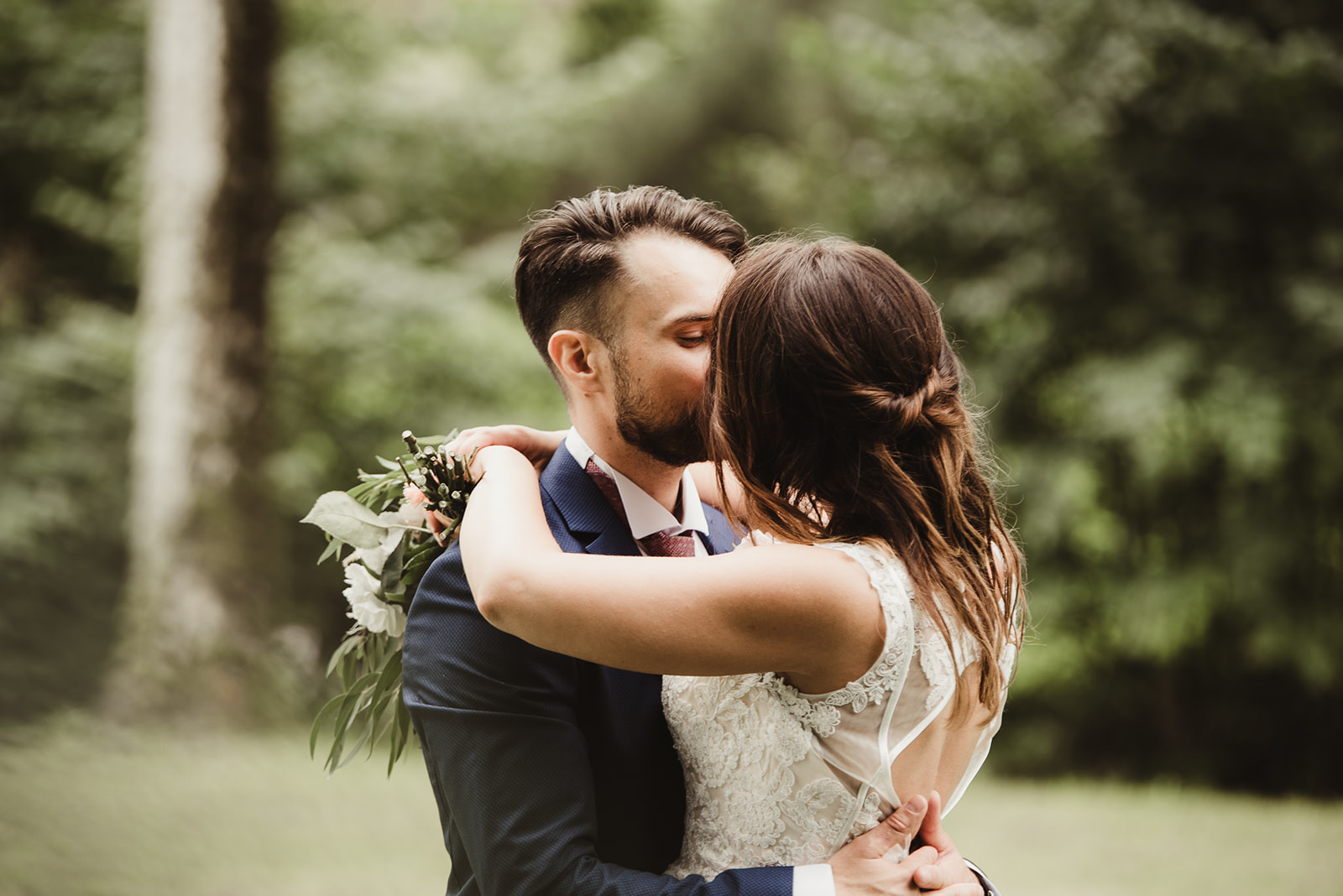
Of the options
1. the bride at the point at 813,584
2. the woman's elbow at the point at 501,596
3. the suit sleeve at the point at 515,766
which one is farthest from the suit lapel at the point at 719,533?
the woman's elbow at the point at 501,596

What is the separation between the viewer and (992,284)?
29.7 ft

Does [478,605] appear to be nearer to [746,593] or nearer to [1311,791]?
[746,593]

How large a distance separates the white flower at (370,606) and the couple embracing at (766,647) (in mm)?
235

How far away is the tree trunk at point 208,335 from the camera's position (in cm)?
782

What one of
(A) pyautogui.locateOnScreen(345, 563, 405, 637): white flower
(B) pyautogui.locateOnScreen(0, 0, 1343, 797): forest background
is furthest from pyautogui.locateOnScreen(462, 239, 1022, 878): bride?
(B) pyautogui.locateOnScreen(0, 0, 1343, 797): forest background

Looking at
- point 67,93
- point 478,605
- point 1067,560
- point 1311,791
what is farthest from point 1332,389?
point 67,93

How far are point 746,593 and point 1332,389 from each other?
25.6ft

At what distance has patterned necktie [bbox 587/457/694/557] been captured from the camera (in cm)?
223

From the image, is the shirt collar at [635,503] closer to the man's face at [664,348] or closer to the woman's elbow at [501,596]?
the man's face at [664,348]

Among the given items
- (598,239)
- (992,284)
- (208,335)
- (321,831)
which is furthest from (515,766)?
(992,284)

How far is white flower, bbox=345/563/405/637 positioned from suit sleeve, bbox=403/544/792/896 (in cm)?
31

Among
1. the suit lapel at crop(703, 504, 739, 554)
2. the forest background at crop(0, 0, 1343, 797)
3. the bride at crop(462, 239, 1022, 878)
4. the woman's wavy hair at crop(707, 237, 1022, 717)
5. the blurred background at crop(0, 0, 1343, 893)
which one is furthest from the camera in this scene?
the forest background at crop(0, 0, 1343, 797)

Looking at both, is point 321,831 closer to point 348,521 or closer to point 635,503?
point 348,521

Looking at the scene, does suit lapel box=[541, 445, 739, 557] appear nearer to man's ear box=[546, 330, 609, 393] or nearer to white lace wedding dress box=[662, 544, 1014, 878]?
man's ear box=[546, 330, 609, 393]
